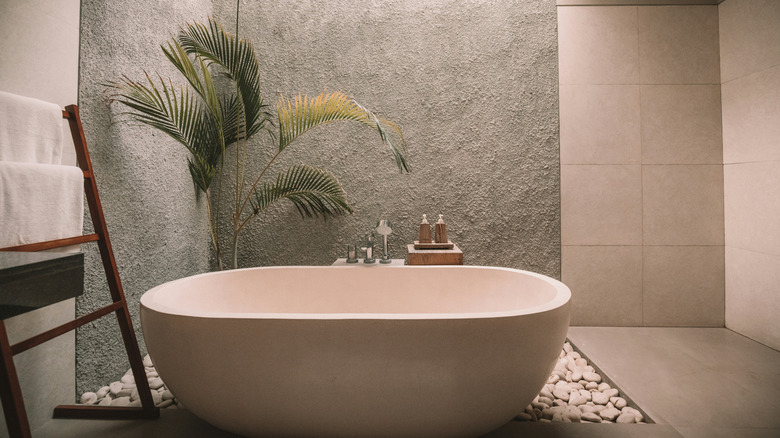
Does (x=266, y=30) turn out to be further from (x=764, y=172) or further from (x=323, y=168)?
(x=764, y=172)

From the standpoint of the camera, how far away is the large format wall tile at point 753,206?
2.06 metres

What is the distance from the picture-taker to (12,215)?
1.08 meters

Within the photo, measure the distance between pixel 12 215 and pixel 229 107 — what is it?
58.9 inches

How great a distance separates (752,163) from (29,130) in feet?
10.6

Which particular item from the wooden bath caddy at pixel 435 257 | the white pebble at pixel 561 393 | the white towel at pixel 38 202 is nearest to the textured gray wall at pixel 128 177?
the white towel at pixel 38 202

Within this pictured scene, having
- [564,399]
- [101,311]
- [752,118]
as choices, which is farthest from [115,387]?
[752,118]

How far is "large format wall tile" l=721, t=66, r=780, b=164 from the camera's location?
205 cm

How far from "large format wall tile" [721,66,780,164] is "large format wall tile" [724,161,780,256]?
67 millimetres

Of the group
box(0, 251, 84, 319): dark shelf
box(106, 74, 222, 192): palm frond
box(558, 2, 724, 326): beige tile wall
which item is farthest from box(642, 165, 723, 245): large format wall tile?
box(0, 251, 84, 319): dark shelf

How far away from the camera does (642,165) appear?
97.7 inches

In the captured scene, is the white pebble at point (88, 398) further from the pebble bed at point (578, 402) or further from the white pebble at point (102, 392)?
the pebble bed at point (578, 402)

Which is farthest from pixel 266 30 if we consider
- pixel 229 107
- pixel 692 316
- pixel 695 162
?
pixel 692 316

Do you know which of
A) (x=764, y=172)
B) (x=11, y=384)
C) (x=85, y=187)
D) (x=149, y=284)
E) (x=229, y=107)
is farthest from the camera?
(x=229, y=107)

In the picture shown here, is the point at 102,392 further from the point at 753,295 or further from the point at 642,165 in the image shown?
the point at 753,295
